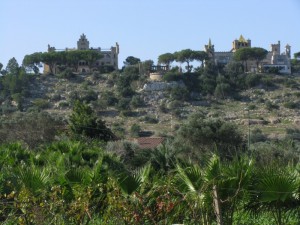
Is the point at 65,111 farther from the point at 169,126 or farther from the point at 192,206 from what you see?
the point at 192,206

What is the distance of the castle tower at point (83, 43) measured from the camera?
10586cm

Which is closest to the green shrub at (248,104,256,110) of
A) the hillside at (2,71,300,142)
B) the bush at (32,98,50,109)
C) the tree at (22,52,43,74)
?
the hillside at (2,71,300,142)

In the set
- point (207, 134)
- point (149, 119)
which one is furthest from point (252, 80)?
point (207, 134)

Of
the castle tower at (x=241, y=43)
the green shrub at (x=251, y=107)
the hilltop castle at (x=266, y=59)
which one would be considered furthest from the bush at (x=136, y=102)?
the castle tower at (x=241, y=43)

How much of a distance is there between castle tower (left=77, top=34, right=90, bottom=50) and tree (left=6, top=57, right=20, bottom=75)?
2058cm

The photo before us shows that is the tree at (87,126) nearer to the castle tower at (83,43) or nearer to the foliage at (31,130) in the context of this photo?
the foliage at (31,130)

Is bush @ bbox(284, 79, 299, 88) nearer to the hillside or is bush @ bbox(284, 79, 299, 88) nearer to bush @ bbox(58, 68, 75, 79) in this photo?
the hillside

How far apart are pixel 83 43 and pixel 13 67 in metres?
23.1

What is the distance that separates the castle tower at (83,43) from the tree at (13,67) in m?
20.6

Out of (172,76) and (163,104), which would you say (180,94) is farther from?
(172,76)

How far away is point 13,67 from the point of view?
3349 inches

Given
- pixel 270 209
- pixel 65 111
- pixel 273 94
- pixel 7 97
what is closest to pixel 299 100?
pixel 273 94

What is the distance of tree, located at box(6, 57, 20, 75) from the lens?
84188 millimetres

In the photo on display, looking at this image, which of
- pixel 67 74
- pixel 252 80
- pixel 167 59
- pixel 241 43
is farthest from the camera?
pixel 241 43
